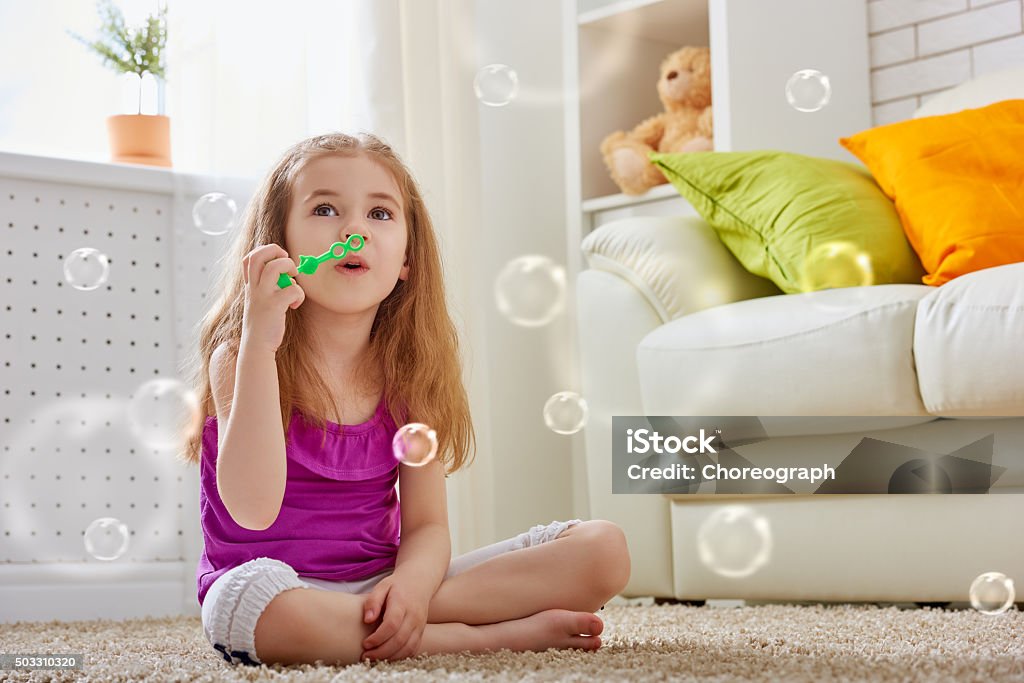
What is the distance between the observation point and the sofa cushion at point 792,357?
4.50ft

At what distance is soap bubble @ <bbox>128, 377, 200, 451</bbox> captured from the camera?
1632 millimetres

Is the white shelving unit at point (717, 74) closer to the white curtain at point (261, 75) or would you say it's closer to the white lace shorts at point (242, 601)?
the white curtain at point (261, 75)

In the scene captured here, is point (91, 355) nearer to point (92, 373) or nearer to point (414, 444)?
point (92, 373)

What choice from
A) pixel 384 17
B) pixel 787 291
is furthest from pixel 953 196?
pixel 384 17

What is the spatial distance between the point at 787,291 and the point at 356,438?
786 millimetres

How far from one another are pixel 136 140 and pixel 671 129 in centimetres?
97

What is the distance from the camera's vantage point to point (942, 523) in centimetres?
135

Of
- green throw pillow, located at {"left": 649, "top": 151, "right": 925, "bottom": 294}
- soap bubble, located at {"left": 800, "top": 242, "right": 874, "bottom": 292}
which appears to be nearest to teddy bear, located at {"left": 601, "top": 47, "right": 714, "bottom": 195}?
green throw pillow, located at {"left": 649, "top": 151, "right": 925, "bottom": 294}

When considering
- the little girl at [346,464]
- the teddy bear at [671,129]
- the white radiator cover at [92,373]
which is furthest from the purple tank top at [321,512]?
the teddy bear at [671,129]

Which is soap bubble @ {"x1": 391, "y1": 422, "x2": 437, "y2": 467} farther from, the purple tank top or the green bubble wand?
the green bubble wand

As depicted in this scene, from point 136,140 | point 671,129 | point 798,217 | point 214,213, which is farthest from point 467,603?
point 671,129

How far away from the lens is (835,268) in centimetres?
158

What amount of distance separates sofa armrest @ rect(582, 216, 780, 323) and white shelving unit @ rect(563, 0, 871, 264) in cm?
42

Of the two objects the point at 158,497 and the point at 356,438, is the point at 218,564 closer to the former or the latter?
the point at 356,438
